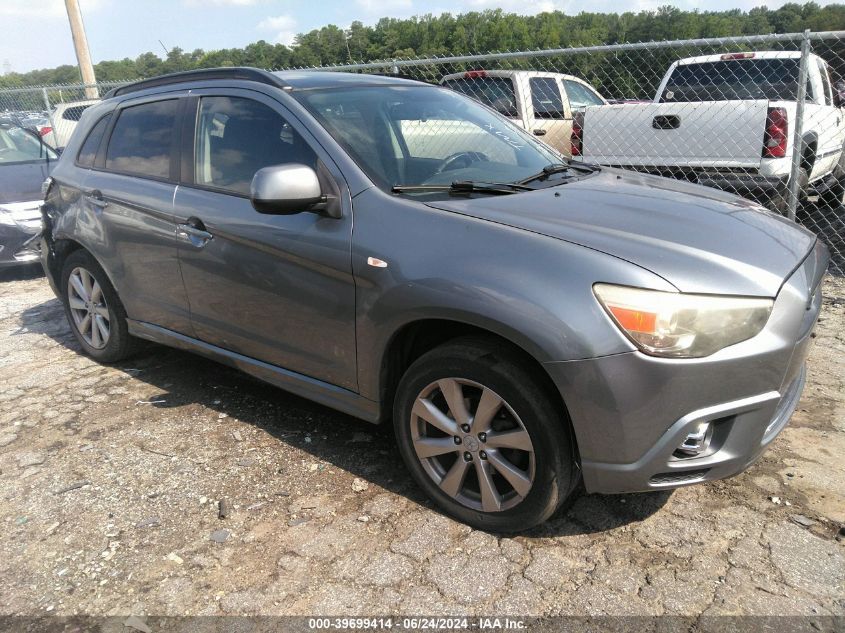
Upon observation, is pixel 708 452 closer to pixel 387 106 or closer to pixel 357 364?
pixel 357 364

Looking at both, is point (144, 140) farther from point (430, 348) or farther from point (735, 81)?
point (735, 81)

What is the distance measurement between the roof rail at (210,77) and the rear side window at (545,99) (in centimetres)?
581

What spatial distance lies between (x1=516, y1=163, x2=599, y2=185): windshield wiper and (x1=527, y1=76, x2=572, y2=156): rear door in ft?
17.1

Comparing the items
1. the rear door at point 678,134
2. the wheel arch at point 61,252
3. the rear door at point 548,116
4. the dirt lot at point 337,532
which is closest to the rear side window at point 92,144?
the wheel arch at point 61,252

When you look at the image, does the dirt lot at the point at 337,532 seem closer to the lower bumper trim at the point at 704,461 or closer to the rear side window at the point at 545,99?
the lower bumper trim at the point at 704,461

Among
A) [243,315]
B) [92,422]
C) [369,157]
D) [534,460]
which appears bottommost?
[92,422]

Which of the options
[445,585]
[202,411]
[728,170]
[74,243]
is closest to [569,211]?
[445,585]

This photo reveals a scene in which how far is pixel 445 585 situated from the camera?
2412 mm

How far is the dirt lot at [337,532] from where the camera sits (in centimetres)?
236

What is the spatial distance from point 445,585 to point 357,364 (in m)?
0.97

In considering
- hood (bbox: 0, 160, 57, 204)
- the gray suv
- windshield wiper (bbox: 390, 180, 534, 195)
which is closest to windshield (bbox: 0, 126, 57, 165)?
hood (bbox: 0, 160, 57, 204)

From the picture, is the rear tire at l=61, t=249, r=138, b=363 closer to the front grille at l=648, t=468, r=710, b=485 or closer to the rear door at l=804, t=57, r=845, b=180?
the front grille at l=648, t=468, r=710, b=485

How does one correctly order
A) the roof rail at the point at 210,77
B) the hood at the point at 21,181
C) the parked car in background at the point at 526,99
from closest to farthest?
1. the roof rail at the point at 210,77
2. the hood at the point at 21,181
3. the parked car in background at the point at 526,99

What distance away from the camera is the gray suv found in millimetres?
2209
